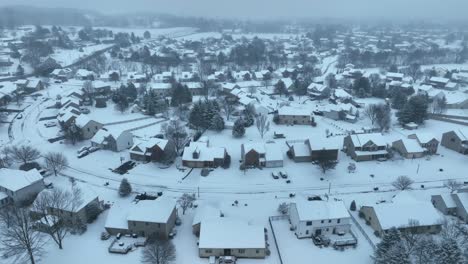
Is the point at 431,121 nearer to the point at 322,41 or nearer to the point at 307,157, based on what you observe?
the point at 307,157

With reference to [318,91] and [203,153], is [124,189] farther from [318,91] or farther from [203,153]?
[318,91]

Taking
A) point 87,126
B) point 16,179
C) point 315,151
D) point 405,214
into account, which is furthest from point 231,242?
point 87,126

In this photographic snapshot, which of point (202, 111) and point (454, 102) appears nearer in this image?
point (202, 111)

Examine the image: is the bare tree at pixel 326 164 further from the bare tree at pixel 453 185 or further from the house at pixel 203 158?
the bare tree at pixel 453 185

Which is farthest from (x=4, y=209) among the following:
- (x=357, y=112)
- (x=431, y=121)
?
(x=431, y=121)

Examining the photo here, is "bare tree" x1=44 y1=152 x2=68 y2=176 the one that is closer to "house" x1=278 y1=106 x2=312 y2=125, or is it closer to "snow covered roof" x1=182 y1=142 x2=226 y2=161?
"snow covered roof" x1=182 y1=142 x2=226 y2=161

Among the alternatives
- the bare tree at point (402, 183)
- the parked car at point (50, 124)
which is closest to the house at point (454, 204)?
the bare tree at point (402, 183)
